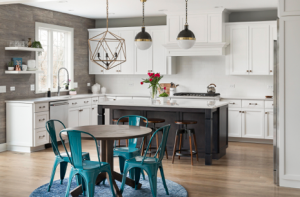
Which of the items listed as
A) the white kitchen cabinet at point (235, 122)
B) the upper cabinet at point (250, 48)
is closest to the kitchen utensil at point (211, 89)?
the upper cabinet at point (250, 48)

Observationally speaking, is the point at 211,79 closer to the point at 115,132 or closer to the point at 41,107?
the point at 41,107

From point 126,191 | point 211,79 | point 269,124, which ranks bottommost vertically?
point 126,191

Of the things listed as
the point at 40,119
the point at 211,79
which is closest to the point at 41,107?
the point at 40,119

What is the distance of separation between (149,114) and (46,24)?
9.42ft

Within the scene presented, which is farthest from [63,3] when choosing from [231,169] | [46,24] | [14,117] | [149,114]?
[231,169]

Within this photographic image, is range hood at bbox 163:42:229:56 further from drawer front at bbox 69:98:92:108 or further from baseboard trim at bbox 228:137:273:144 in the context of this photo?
drawer front at bbox 69:98:92:108

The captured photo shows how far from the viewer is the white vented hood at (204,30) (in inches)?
278

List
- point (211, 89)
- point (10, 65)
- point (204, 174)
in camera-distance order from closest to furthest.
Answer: point (204, 174)
point (10, 65)
point (211, 89)

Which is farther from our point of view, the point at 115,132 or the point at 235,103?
the point at 235,103

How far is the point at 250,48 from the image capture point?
23.4ft

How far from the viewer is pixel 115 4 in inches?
263

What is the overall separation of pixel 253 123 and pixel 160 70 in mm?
2257

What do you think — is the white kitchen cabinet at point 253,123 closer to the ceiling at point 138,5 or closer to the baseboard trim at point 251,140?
the baseboard trim at point 251,140

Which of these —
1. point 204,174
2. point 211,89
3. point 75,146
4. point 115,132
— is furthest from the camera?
point 211,89
